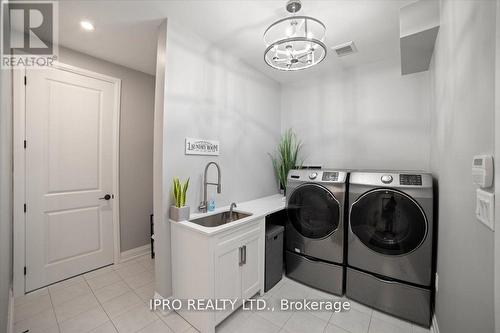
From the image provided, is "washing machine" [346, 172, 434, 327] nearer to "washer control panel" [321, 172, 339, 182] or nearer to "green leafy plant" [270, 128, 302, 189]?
"washer control panel" [321, 172, 339, 182]

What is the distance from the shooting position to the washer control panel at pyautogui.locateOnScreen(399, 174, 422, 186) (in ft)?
5.48

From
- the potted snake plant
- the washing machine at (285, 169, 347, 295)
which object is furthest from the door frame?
the washing machine at (285, 169, 347, 295)

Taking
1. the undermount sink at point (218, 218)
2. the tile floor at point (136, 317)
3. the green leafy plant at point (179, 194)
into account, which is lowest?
the tile floor at point (136, 317)

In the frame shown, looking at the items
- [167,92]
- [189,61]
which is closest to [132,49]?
[189,61]

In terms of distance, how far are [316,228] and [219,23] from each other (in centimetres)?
226

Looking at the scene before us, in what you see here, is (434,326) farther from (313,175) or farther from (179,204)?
(179,204)

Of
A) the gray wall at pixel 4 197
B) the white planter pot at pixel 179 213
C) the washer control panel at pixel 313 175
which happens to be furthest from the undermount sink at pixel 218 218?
the gray wall at pixel 4 197

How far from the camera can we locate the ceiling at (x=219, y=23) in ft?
5.46

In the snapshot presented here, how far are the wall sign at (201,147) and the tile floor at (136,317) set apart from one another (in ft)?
4.95

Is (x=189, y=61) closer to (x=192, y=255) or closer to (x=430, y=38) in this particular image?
(x=192, y=255)

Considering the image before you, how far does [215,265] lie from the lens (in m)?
1.56

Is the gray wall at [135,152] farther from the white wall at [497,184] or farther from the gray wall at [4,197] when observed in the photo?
the white wall at [497,184]

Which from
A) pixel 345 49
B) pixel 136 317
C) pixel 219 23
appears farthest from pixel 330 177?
pixel 136 317

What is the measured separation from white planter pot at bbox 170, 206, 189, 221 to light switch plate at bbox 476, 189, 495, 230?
1.81 m
